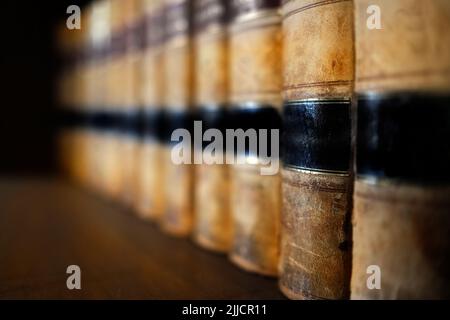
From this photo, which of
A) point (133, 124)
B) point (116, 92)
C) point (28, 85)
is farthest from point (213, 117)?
point (28, 85)

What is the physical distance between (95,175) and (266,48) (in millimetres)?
1116

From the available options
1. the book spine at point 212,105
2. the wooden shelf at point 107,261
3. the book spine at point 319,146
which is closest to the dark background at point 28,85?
the wooden shelf at point 107,261

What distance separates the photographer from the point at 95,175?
164 centimetres

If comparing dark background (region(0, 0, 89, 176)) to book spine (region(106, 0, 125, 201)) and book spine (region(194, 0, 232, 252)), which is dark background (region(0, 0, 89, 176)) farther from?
book spine (region(194, 0, 232, 252))

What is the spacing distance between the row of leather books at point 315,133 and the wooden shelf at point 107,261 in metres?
0.06

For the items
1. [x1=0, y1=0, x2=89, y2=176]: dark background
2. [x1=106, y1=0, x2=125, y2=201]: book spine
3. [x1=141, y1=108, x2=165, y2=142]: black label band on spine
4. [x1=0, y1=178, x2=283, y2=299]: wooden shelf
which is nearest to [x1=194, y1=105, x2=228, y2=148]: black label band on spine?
[x1=141, y1=108, x2=165, y2=142]: black label band on spine

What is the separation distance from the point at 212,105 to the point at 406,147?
469 millimetres

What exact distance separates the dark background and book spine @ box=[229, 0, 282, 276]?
5.36 ft

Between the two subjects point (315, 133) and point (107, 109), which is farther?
point (107, 109)

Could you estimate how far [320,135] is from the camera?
61 centimetres

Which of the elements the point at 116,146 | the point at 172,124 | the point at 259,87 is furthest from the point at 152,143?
the point at 259,87

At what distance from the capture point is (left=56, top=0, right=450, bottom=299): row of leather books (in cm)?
50

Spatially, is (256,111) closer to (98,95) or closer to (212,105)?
(212,105)
